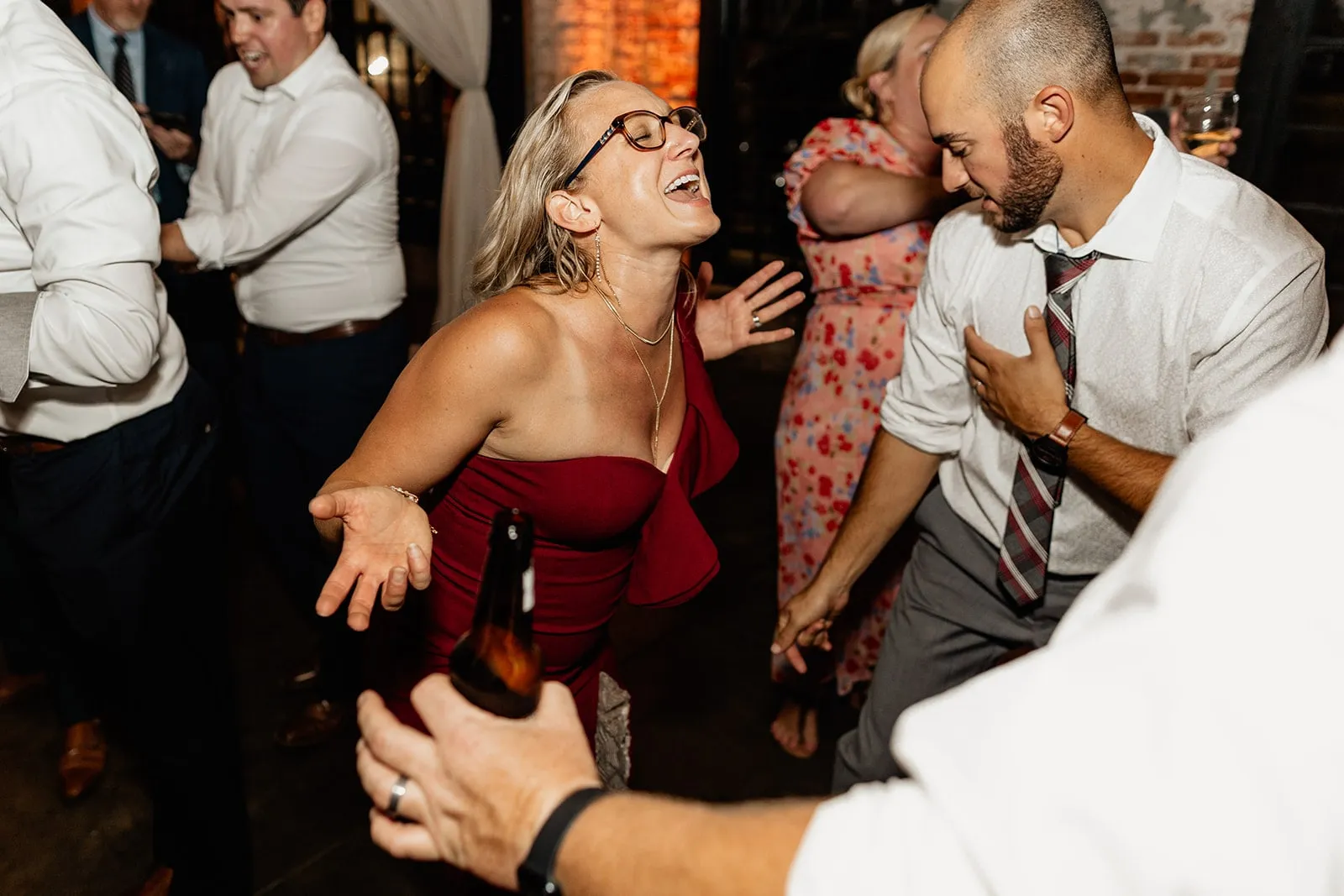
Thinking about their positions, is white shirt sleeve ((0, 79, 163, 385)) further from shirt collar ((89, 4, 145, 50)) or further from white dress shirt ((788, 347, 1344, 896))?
shirt collar ((89, 4, 145, 50))

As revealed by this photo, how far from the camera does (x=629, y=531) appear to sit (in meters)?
1.83

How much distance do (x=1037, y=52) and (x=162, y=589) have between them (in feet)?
6.26

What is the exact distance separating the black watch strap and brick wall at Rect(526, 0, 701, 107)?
18.4 feet

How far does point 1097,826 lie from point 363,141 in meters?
2.62

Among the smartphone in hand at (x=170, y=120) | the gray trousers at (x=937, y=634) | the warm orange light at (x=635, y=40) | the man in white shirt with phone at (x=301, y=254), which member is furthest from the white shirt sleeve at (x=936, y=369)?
the warm orange light at (x=635, y=40)

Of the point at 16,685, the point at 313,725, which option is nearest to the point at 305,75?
A: the point at 313,725

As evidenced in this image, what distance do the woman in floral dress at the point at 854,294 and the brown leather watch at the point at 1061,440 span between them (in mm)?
992

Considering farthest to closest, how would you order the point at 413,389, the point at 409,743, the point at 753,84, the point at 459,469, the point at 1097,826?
the point at 753,84, the point at 459,469, the point at 413,389, the point at 409,743, the point at 1097,826

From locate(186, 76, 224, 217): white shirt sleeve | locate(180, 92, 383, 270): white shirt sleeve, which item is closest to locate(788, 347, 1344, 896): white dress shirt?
locate(180, 92, 383, 270): white shirt sleeve

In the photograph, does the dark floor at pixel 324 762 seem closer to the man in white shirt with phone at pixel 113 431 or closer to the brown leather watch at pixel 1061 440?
the man in white shirt with phone at pixel 113 431

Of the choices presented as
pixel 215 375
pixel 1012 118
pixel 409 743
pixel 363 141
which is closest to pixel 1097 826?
pixel 409 743

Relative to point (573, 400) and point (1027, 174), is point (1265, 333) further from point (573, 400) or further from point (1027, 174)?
point (573, 400)

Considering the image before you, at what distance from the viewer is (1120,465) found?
5.06 feet

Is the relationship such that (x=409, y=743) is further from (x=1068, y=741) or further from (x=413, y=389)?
(x=413, y=389)
